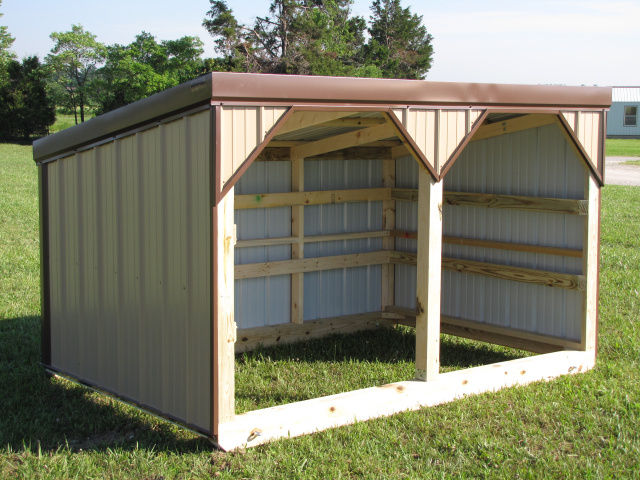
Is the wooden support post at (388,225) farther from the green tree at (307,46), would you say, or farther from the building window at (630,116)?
the building window at (630,116)

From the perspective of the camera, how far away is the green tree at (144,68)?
200 ft

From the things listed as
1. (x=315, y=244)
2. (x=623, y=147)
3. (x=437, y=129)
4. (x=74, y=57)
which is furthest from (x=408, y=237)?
(x=74, y=57)

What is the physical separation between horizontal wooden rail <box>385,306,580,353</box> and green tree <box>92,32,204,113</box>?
5172 centimetres

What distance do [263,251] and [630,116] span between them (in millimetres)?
46718

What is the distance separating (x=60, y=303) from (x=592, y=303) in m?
5.09

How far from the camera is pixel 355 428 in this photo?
602 centimetres

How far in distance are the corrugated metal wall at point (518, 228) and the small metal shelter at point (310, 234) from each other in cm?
2

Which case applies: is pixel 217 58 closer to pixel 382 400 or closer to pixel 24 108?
pixel 24 108

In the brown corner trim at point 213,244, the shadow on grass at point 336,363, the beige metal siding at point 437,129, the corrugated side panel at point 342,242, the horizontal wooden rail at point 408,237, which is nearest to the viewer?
the brown corner trim at point 213,244

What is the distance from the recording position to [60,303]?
763 cm

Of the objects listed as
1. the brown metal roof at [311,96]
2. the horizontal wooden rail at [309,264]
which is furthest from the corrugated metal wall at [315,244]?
the brown metal roof at [311,96]

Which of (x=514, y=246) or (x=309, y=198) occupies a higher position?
(x=309, y=198)

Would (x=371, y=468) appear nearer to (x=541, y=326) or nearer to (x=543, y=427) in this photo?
(x=543, y=427)

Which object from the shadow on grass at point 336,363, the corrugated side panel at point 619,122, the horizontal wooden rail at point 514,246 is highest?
the corrugated side panel at point 619,122
